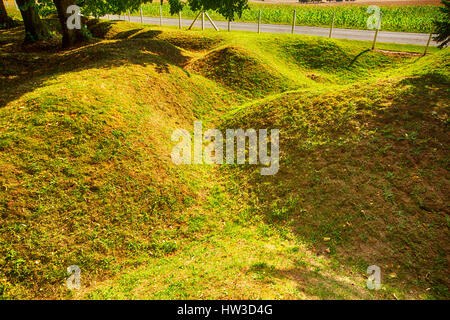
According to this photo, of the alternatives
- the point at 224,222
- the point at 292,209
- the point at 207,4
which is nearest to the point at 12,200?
the point at 224,222

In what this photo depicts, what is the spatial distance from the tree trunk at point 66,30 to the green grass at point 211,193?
11.5 feet

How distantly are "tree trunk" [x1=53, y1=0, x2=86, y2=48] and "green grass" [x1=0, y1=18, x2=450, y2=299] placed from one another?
350cm

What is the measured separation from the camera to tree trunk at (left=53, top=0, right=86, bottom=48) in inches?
581

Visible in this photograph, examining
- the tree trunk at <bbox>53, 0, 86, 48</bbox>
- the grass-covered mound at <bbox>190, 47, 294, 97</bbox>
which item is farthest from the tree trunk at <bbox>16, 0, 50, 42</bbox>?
the grass-covered mound at <bbox>190, 47, 294, 97</bbox>

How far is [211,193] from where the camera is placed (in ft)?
29.5

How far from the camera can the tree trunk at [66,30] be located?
14763 millimetres

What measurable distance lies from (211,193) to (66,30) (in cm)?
1326

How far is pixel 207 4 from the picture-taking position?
1664 centimetres

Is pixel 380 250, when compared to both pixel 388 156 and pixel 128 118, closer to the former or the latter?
pixel 388 156

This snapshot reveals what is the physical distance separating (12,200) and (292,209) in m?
7.25

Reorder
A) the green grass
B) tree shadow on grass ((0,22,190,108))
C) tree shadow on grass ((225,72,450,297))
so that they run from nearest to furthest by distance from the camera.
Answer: the green grass → tree shadow on grass ((225,72,450,297)) → tree shadow on grass ((0,22,190,108))

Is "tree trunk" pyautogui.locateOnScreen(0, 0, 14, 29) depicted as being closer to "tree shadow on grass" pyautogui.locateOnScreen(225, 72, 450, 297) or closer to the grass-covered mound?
the grass-covered mound

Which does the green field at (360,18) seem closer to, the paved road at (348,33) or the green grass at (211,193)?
the paved road at (348,33)

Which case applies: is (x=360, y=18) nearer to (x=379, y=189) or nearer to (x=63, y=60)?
(x=379, y=189)
